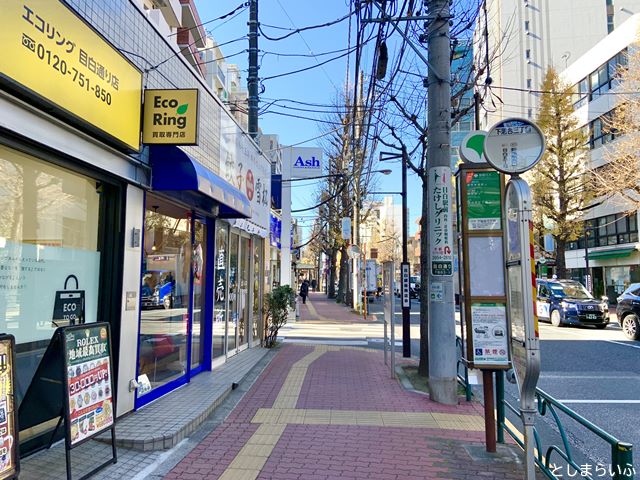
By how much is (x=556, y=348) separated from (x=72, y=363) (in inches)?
456

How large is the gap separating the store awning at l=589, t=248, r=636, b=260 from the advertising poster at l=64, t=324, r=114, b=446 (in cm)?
3064

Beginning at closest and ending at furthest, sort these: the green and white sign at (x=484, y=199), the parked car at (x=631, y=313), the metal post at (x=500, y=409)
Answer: the green and white sign at (x=484, y=199) → the metal post at (x=500, y=409) → the parked car at (x=631, y=313)

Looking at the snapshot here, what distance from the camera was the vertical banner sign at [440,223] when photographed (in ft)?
19.9

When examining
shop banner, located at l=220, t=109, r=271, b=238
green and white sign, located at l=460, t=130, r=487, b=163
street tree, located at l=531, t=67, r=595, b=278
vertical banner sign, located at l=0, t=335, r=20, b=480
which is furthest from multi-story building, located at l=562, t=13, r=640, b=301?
vertical banner sign, located at l=0, t=335, r=20, b=480

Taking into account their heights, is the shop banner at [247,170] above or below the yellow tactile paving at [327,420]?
above

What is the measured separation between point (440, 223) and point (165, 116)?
150 inches

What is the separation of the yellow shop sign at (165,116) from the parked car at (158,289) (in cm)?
181

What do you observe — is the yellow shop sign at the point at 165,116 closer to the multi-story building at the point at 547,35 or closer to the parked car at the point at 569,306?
the parked car at the point at 569,306

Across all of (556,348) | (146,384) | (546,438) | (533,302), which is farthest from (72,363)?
(556,348)

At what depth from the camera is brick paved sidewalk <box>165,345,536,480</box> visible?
12.8ft

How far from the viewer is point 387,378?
778cm

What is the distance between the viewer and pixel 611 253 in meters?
28.4

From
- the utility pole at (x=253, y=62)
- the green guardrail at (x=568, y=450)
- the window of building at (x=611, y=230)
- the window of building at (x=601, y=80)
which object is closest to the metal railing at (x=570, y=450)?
the green guardrail at (x=568, y=450)

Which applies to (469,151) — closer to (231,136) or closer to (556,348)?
(231,136)
